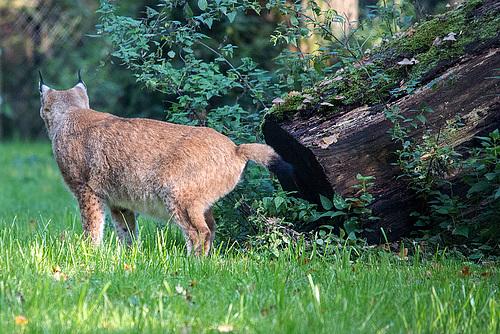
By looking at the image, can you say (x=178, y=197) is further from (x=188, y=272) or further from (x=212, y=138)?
(x=188, y=272)

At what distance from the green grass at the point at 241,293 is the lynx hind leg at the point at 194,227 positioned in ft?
0.68

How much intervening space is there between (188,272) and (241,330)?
110 cm

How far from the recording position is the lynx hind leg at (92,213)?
187 inches

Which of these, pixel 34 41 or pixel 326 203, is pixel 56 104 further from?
pixel 34 41

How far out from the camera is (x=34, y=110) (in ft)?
49.3

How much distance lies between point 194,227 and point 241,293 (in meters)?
1.18

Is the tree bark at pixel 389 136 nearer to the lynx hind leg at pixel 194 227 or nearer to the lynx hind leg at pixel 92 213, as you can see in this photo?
the lynx hind leg at pixel 194 227

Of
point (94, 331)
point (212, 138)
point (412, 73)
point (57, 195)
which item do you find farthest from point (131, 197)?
point (57, 195)

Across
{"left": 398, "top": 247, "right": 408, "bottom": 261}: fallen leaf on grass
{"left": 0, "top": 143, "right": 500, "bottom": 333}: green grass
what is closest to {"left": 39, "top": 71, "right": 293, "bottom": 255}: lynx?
{"left": 0, "top": 143, "right": 500, "bottom": 333}: green grass

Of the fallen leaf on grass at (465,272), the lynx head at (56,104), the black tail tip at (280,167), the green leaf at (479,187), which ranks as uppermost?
the lynx head at (56,104)

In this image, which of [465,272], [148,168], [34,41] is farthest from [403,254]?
[34,41]

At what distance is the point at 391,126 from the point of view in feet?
13.8

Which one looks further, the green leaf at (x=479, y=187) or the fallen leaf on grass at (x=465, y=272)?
the green leaf at (x=479, y=187)

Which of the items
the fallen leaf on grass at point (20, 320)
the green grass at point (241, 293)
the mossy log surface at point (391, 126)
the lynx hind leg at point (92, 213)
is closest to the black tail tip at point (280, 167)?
the mossy log surface at point (391, 126)
